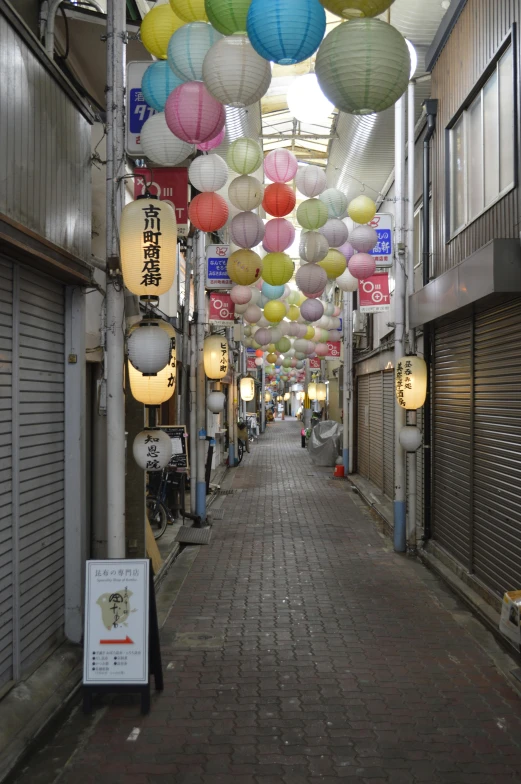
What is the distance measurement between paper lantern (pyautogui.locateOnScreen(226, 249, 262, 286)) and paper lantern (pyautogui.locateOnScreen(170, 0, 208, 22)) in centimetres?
485

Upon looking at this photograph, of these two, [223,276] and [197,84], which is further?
[223,276]

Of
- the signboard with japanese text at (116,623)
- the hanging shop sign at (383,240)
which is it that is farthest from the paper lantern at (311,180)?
the signboard with japanese text at (116,623)

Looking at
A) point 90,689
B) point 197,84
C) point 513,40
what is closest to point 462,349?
point 513,40

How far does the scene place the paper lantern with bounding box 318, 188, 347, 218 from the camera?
40.6 feet

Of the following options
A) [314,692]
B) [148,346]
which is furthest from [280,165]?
[314,692]

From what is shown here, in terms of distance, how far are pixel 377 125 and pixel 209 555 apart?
27.9 ft

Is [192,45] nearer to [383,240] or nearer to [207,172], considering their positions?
[207,172]

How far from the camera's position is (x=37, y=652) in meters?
6.29

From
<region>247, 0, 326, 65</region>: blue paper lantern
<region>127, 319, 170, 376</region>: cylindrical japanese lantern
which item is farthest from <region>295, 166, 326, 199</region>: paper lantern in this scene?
<region>247, 0, 326, 65</region>: blue paper lantern

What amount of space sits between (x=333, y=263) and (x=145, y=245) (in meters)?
7.83

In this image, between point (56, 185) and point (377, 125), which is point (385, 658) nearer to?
point (56, 185)

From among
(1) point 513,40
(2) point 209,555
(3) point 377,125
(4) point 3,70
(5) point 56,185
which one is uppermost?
(3) point 377,125

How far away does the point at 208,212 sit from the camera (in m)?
10.3

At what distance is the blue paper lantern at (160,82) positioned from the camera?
285 inches
